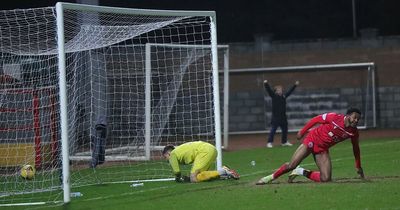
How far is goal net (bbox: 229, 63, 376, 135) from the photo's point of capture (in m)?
29.6

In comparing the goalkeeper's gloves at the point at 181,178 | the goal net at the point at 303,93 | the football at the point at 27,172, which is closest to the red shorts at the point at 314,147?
the goalkeeper's gloves at the point at 181,178

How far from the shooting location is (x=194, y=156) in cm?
1395

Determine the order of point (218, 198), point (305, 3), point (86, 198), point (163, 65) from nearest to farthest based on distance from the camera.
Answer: point (218, 198)
point (86, 198)
point (163, 65)
point (305, 3)

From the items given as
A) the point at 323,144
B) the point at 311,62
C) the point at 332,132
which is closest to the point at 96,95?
the point at 323,144

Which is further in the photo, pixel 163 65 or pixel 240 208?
pixel 163 65

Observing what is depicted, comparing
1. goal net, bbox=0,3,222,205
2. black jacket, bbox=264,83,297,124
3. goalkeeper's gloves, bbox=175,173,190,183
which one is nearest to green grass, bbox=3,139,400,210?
goalkeeper's gloves, bbox=175,173,190,183

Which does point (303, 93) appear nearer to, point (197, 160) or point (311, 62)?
point (311, 62)

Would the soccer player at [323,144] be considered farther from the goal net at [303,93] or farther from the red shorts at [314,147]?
the goal net at [303,93]

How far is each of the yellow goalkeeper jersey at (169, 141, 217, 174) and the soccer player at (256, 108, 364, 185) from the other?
142 centimetres

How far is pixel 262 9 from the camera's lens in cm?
3500

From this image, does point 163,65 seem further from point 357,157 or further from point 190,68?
point 357,157

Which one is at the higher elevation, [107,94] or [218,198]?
[107,94]

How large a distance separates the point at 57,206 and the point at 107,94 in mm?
6152

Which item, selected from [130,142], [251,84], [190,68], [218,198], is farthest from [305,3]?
[218,198]
